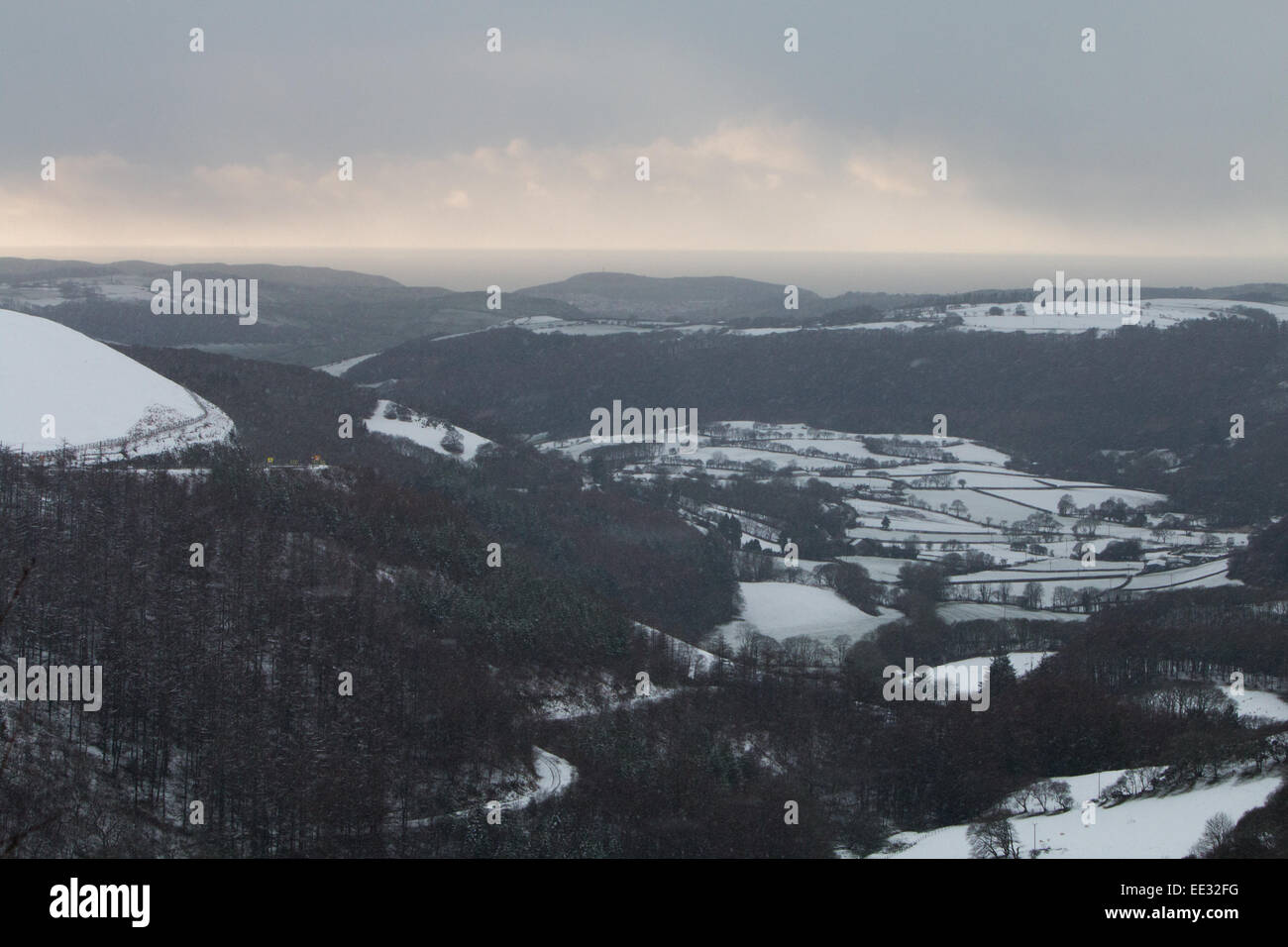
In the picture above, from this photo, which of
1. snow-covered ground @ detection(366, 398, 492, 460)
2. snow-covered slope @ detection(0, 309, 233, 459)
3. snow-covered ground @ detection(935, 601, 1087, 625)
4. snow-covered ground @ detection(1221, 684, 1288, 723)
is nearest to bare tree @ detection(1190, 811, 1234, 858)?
snow-covered ground @ detection(1221, 684, 1288, 723)

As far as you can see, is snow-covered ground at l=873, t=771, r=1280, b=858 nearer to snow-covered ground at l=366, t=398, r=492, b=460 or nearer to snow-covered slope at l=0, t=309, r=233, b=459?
snow-covered slope at l=0, t=309, r=233, b=459

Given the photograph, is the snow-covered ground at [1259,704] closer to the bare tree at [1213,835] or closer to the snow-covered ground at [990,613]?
the bare tree at [1213,835]

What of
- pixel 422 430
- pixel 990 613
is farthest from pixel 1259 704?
pixel 422 430

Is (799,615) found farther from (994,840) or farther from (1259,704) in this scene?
(994,840)

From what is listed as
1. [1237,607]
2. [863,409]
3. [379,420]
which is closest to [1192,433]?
[863,409]

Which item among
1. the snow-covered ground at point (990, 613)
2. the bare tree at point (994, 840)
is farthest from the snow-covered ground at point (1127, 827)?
the snow-covered ground at point (990, 613)

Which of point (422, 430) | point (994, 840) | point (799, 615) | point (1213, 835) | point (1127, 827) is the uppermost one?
point (422, 430)
